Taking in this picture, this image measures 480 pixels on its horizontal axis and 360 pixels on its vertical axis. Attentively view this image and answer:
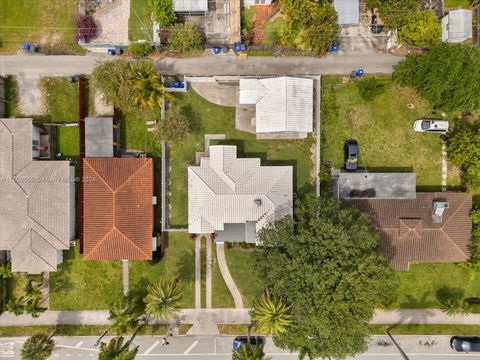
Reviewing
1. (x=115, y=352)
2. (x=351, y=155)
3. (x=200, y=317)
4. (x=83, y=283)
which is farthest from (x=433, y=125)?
(x=83, y=283)

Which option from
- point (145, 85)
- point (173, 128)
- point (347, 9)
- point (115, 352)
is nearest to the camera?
point (115, 352)

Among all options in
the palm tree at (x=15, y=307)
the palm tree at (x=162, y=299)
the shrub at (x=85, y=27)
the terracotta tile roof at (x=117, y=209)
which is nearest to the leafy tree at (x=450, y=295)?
the palm tree at (x=162, y=299)

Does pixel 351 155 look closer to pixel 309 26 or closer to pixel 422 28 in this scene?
pixel 309 26

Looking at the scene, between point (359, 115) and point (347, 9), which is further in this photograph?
point (359, 115)

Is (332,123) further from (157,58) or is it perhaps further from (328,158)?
(157,58)

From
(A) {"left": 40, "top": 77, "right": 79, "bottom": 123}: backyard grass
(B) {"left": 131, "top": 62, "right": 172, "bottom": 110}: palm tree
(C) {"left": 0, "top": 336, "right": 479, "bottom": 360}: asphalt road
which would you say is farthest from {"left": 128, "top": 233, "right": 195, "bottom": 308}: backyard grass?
(A) {"left": 40, "top": 77, "right": 79, "bottom": 123}: backyard grass

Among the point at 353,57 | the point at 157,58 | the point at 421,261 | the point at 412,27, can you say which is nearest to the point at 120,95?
the point at 157,58
